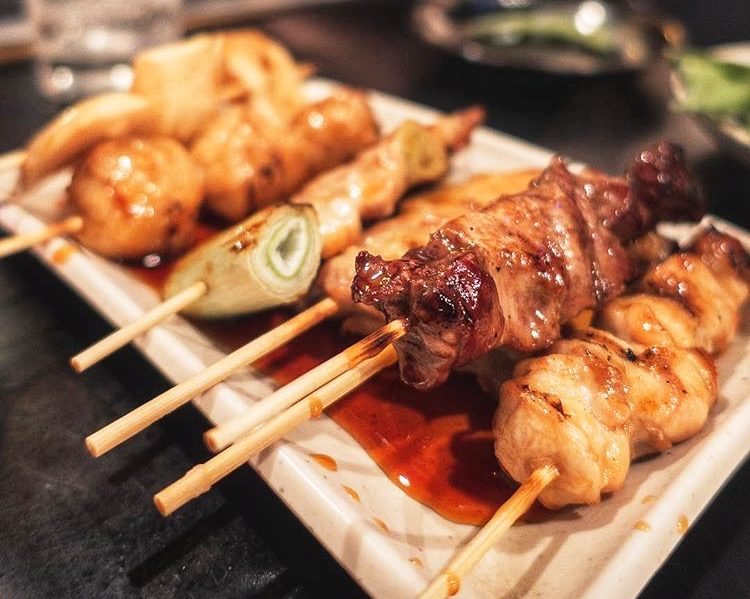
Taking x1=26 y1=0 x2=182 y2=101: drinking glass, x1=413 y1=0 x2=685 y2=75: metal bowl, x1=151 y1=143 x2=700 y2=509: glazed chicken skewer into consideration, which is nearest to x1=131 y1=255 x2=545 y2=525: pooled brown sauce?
x1=151 y1=143 x2=700 y2=509: glazed chicken skewer

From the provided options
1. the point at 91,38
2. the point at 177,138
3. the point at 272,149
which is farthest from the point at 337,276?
the point at 91,38

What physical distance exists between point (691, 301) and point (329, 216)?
4.81 ft

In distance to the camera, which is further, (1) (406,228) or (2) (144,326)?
(1) (406,228)

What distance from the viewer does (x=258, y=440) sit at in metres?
1.84

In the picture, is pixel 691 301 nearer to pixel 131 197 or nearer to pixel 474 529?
pixel 474 529

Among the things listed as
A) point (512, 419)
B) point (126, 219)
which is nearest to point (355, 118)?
point (126, 219)

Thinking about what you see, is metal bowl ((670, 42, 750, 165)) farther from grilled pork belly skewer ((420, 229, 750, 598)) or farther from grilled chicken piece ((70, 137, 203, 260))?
grilled chicken piece ((70, 137, 203, 260))

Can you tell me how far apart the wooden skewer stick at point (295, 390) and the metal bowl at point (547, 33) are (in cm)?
394

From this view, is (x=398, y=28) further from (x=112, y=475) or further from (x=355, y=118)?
(x=112, y=475)

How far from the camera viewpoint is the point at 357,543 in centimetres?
182

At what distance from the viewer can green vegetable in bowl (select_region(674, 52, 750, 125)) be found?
162 inches

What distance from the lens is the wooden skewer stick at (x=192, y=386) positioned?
180cm

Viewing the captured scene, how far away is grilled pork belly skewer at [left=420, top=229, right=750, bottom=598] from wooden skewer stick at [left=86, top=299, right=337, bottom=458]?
763 millimetres

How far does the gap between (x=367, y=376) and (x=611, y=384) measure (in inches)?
30.1
